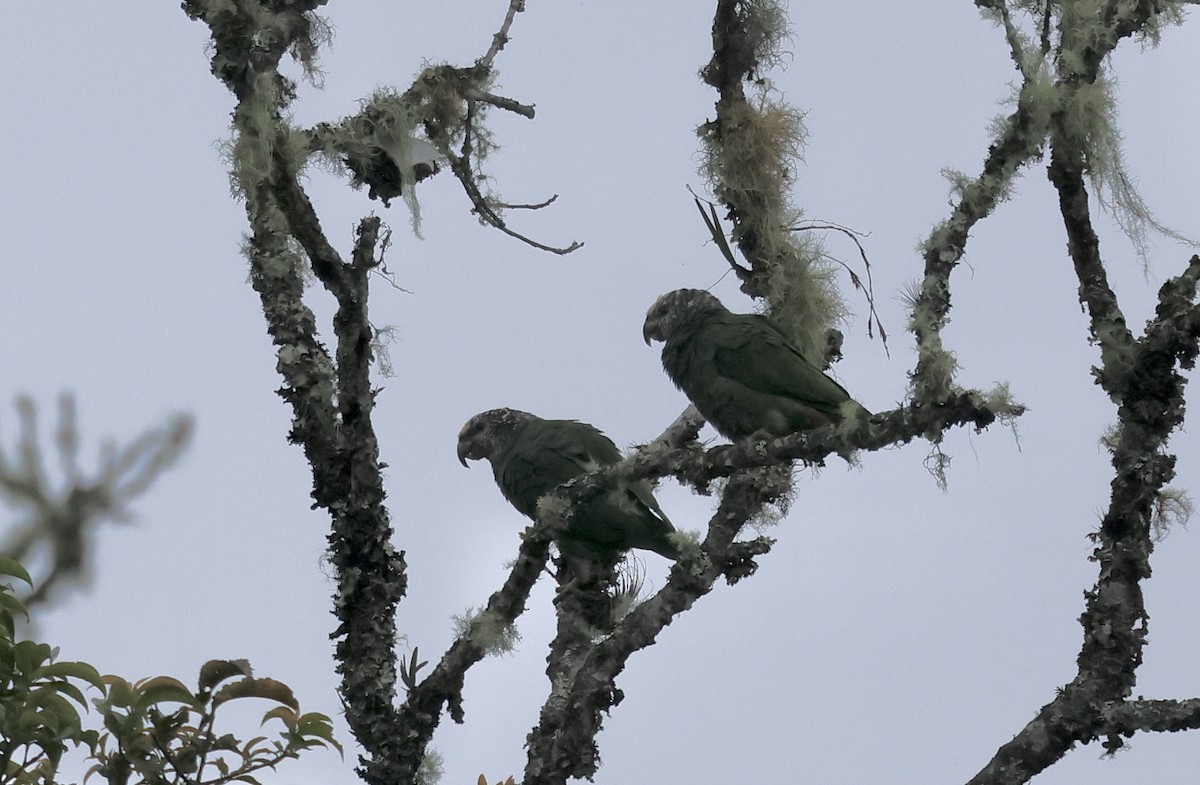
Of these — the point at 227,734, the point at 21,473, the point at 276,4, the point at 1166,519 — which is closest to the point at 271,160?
the point at 276,4

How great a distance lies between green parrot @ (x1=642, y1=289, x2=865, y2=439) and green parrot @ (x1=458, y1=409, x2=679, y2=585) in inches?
17.0

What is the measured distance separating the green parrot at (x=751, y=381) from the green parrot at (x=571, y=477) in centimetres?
43

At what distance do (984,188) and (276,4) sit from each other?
206cm

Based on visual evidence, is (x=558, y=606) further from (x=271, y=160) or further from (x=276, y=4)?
(x=276, y=4)

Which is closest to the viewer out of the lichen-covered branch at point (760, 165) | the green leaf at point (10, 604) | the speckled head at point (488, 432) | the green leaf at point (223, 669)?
the green leaf at point (10, 604)

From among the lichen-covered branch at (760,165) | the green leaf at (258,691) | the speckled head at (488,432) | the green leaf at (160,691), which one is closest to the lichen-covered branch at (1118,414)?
the lichen-covered branch at (760,165)

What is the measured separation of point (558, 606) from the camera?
4480 millimetres

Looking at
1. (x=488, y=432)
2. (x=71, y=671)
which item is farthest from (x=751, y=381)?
(x=71, y=671)

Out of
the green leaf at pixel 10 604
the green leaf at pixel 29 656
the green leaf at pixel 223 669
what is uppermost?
the green leaf at pixel 223 669

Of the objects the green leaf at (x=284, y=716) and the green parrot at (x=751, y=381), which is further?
the green parrot at (x=751, y=381)

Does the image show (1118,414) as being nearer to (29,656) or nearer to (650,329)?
(650,329)

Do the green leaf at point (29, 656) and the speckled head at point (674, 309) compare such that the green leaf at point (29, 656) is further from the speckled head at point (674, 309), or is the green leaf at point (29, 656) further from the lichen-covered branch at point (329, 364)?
the speckled head at point (674, 309)

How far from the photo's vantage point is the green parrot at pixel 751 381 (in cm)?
471

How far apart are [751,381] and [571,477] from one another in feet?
3.61
